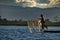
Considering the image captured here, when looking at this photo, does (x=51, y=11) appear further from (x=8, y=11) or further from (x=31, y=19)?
(x=8, y=11)

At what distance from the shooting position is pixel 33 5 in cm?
2541

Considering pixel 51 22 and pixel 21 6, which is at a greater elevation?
pixel 21 6

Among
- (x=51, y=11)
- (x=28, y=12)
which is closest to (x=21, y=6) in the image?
(x=28, y=12)

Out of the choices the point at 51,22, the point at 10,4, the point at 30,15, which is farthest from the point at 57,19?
the point at 10,4

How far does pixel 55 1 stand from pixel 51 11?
1.13 metres

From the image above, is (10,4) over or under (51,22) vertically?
over

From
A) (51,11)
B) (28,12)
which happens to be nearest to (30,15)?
(28,12)

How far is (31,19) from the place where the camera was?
81.9 feet

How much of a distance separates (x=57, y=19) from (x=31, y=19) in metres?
2.26

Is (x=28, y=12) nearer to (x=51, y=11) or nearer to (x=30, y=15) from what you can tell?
(x=30, y=15)

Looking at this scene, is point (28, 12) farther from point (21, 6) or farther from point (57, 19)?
point (57, 19)

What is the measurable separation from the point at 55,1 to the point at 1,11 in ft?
16.3

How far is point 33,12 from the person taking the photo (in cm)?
2527

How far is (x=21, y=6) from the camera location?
2523cm
